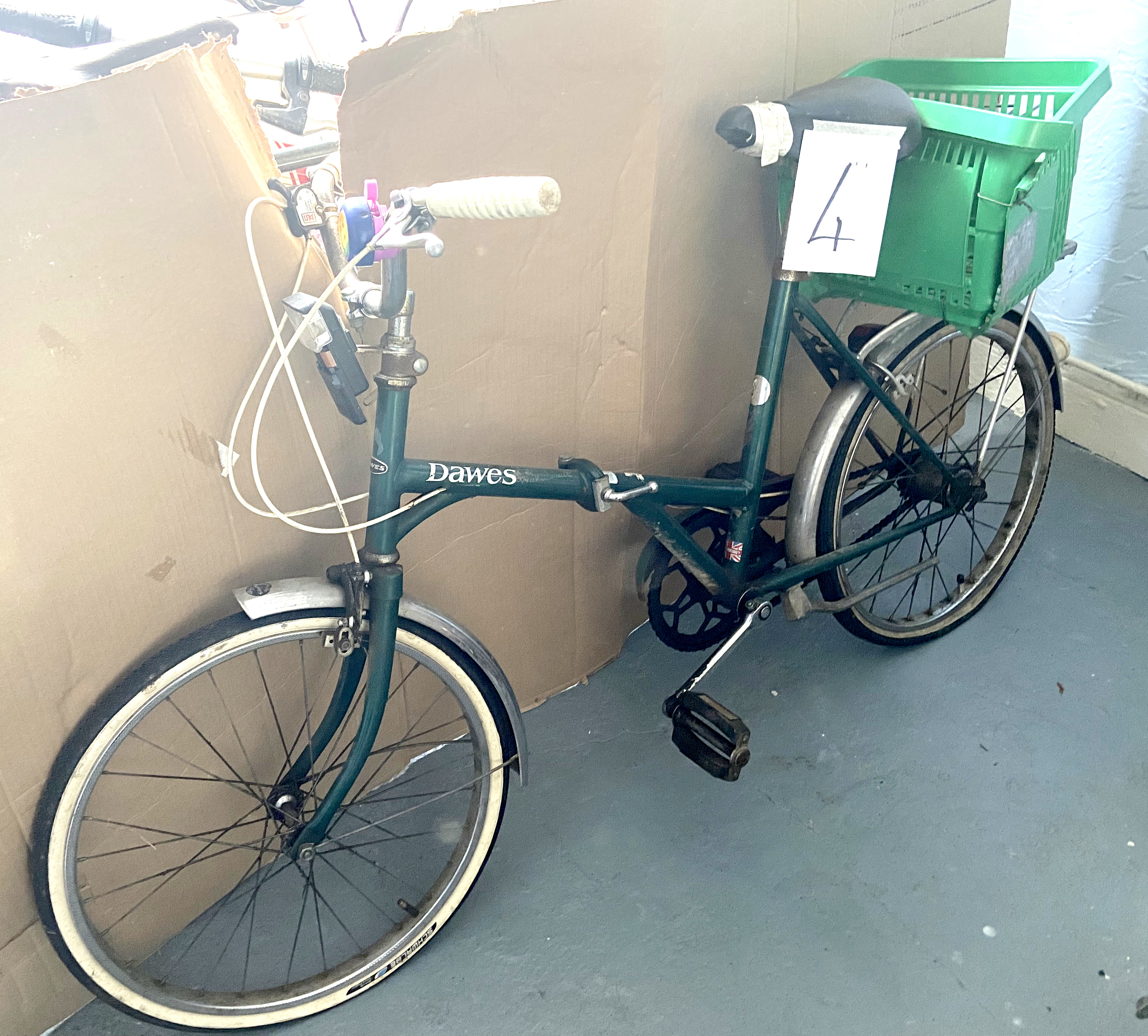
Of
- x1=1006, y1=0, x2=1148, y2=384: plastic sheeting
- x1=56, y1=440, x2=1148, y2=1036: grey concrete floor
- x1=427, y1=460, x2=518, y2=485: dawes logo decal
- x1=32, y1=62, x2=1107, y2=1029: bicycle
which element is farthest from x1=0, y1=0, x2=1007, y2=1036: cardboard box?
x1=1006, y1=0, x2=1148, y2=384: plastic sheeting

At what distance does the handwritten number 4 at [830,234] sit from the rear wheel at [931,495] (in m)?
0.31

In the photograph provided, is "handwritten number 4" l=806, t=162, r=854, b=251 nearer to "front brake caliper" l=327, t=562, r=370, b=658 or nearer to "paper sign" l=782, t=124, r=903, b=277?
"paper sign" l=782, t=124, r=903, b=277

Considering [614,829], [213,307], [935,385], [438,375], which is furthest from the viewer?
[935,385]

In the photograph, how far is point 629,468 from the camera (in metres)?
1.43

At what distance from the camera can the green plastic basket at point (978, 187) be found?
1.10m

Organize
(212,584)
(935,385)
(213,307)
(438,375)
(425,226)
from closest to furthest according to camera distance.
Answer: (425,226) → (213,307) → (212,584) → (438,375) → (935,385)

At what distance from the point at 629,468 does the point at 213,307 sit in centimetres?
69

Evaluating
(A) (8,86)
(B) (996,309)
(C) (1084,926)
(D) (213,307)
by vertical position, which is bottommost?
(C) (1084,926)

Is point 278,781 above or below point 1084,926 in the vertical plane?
above

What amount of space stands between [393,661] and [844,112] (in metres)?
0.86

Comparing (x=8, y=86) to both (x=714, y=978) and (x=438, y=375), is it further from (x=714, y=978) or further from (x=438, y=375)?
(x=714, y=978)

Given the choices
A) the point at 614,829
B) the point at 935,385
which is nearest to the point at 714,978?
the point at 614,829

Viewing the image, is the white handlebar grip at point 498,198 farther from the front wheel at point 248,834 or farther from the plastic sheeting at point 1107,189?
the plastic sheeting at point 1107,189

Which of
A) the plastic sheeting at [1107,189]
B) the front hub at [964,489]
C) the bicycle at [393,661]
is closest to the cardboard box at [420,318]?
the bicycle at [393,661]
